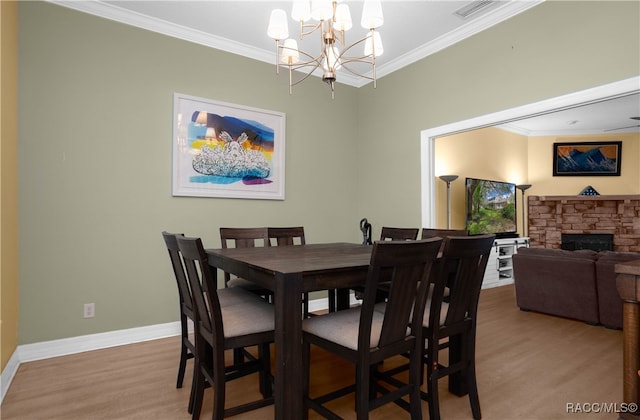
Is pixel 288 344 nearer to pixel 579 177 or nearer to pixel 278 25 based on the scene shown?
pixel 278 25

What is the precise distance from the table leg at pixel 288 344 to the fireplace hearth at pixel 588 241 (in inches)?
272

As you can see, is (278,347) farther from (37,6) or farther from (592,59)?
(37,6)

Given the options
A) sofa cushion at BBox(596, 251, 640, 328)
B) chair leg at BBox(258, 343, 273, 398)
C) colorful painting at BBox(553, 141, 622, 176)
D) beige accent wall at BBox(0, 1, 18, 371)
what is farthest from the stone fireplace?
beige accent wall at BBox(0, 1, 18, 371)

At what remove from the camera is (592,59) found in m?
2.57

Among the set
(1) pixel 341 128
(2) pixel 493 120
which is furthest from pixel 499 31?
(1) pixel 341 128

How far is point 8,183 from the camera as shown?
2418 mm

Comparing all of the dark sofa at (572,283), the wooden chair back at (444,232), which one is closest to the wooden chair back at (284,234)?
the wooden chair back at (444,232)

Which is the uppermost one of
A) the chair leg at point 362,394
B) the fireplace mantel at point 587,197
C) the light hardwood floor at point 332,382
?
the fireplace mantel at point 587,197

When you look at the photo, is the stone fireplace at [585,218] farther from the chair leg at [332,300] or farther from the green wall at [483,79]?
the chair leg at [332,300]

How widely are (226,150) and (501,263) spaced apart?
4579 millimetres

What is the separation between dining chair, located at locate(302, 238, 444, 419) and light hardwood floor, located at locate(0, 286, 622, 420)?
1.66 feet

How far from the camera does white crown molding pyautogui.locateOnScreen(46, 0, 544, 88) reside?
9.68ft

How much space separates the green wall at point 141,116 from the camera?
8.95ft

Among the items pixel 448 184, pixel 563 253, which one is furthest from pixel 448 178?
pixel 563 253
